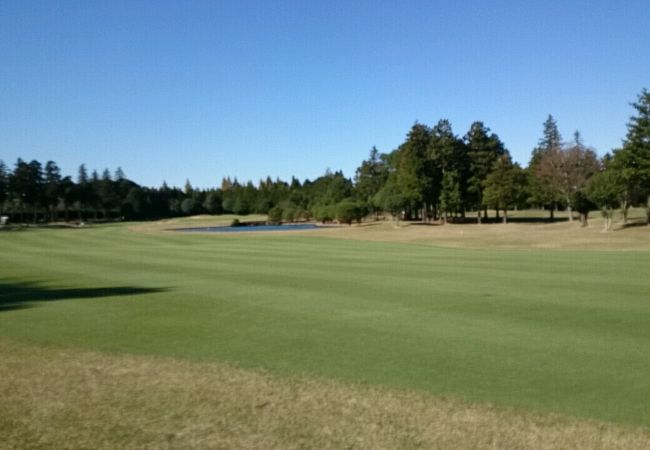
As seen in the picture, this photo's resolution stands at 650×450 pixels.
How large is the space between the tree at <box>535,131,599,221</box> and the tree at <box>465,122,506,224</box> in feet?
34.6

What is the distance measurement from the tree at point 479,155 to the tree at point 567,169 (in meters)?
10.5

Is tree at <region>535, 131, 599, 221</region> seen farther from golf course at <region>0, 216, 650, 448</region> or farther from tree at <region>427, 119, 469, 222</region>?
golf course at <region>0, 216, 650, 448</region>

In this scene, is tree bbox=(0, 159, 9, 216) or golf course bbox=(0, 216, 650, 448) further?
tree bbox=(0, 159, 9, 216)

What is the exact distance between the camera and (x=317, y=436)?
603 cm

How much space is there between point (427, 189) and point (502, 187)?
9.83 m

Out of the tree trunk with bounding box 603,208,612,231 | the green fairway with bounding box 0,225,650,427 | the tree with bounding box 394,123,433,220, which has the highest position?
the tree with bounding box 394,123,433,220

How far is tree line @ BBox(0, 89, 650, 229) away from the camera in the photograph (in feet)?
182

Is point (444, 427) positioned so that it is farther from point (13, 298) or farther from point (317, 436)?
point (13, 298)

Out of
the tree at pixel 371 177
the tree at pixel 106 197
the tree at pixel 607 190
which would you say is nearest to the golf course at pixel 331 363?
the tree at pixel 607 190

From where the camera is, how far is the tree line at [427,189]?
55.3 meters

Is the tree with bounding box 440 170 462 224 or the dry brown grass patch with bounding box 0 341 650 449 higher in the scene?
the tree with bounding box 440 170 462 224

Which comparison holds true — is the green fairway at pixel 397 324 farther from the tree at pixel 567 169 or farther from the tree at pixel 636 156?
the tree at pixel 567 169

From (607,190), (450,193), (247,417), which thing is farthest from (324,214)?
(247,417)

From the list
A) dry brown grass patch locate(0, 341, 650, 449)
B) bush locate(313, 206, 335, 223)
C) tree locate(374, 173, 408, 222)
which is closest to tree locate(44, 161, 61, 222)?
bush locate(313, 206, 335, 223)
